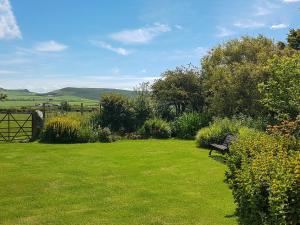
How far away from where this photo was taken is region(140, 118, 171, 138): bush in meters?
25.1

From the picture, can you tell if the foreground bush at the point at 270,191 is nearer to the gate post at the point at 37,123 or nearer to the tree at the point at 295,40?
the gate post at the point at 37,123

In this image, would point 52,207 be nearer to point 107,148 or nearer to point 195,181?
point 195,181

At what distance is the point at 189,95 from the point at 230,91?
5120 mm

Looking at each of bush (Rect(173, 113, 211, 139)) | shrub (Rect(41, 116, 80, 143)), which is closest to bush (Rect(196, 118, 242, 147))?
bush (Rect(173, 113, 211, 139))

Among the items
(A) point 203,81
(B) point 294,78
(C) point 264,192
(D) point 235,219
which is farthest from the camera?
(A) point 203,81

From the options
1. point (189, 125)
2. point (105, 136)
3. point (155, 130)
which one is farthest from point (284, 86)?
point (105, 136)

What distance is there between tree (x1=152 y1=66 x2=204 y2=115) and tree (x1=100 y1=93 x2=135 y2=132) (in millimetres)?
2733

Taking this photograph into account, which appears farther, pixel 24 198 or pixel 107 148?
pixel 107 148

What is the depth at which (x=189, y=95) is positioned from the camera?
1129 inches

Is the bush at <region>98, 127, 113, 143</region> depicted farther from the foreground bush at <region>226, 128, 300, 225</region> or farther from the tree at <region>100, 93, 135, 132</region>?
the foreground bush at <region>226, 128, 300, 225</region>

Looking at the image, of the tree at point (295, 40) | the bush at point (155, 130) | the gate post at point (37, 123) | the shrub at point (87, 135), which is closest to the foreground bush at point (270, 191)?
the shrub at point (87, 135)

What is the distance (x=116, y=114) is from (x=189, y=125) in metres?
4.58

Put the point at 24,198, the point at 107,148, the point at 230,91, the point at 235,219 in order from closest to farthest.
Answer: the point at 235,219 < the point at 24,198 < the point at 107,148 < the point at 230,91

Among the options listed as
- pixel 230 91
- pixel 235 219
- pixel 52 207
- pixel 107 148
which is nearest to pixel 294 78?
pixel 230 91
